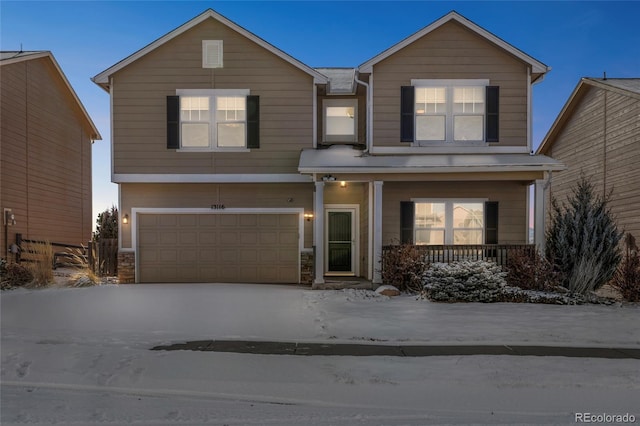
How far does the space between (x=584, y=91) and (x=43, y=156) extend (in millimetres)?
20326

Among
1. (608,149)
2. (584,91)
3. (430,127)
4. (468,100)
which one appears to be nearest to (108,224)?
(430,127)

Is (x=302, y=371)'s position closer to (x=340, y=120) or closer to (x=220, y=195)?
(x=220, y=195)

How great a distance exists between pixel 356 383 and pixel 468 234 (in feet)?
28.7

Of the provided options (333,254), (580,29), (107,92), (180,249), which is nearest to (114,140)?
(107,92)

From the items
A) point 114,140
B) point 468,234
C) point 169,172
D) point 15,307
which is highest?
point 114,140

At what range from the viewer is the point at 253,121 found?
40.5 ft

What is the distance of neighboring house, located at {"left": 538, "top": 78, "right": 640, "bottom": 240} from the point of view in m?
14.0

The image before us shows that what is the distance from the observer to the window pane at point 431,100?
12203 mm

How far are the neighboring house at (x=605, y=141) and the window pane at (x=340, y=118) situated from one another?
672 cm

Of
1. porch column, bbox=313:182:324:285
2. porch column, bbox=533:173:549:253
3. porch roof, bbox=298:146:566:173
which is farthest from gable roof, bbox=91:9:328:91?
porch column, bbox=533:173:549:253

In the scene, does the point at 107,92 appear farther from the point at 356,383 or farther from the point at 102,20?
the point at 356,383

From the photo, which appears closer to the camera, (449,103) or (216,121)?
(449,103)

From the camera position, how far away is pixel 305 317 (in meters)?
7.64

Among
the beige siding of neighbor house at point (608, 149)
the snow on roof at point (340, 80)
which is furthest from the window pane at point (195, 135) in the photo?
the beige siding of neighbor house at point (608, 149)
